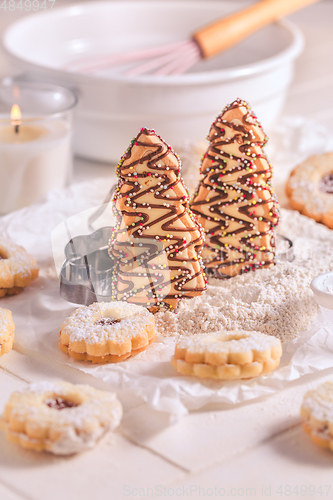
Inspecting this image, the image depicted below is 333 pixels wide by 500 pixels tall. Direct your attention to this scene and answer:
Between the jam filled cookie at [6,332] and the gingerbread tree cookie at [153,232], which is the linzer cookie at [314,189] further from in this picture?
the jam filled cookie at [6,332]

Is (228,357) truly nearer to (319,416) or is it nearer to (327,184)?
(319,416)

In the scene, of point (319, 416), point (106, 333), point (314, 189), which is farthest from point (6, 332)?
point (314, 189)

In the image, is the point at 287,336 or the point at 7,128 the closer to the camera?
the point at 287,336

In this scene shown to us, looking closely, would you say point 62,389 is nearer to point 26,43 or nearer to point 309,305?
point 309,305

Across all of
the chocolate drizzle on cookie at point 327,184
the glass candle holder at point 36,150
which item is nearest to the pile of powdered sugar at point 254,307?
the chocolate drizzle on cookie at point 327,184

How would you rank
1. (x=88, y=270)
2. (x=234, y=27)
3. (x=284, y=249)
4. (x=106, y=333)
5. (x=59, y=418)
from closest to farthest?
(x=59, y=418)
(x=106, y=333)
(x=88, y=270)
(x=284, y=249)
(x=234, y=27)

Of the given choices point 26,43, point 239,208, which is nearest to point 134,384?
point 239,208
